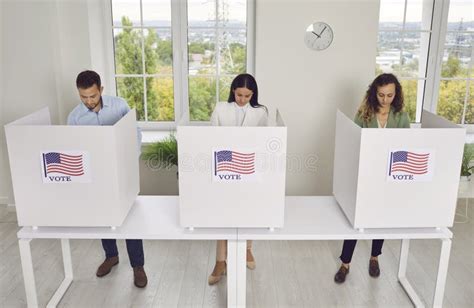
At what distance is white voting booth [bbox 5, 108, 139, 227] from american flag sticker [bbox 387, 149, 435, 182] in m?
1.16

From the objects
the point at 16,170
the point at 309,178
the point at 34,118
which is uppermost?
the point at 34,118

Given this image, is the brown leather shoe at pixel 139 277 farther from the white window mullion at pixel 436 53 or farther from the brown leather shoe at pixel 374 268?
the white window mullion at pixel 436 53

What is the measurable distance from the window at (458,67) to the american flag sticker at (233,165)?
2.67 meters

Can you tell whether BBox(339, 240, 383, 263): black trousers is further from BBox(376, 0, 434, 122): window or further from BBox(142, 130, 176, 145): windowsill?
BBox(142, 130, 176, 145): windowsill

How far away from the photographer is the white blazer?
257 centimetres

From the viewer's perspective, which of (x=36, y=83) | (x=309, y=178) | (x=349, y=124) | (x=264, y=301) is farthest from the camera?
(x=309, y=178)

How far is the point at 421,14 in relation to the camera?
3736 millimetres

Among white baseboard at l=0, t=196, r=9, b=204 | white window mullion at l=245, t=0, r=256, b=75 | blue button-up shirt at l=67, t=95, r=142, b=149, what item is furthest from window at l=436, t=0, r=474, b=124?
white baseboard at l=0, t=196, r=9, b=204

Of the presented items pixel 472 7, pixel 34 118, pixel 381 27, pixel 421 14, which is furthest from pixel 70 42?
pixel 472 7

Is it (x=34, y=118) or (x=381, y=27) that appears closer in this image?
(x=34, y=118)

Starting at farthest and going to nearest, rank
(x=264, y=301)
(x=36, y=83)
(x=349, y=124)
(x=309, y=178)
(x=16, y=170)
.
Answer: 1. (x=309, y=178)
2. (x=36, y=83)
3. (x=264, y=301)
4. (x=349, y=124)
5. (x=16, y=170)

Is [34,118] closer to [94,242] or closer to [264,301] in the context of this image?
[94,242]

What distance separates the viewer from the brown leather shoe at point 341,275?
275 centimetres

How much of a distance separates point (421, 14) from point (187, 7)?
1.90 metres
